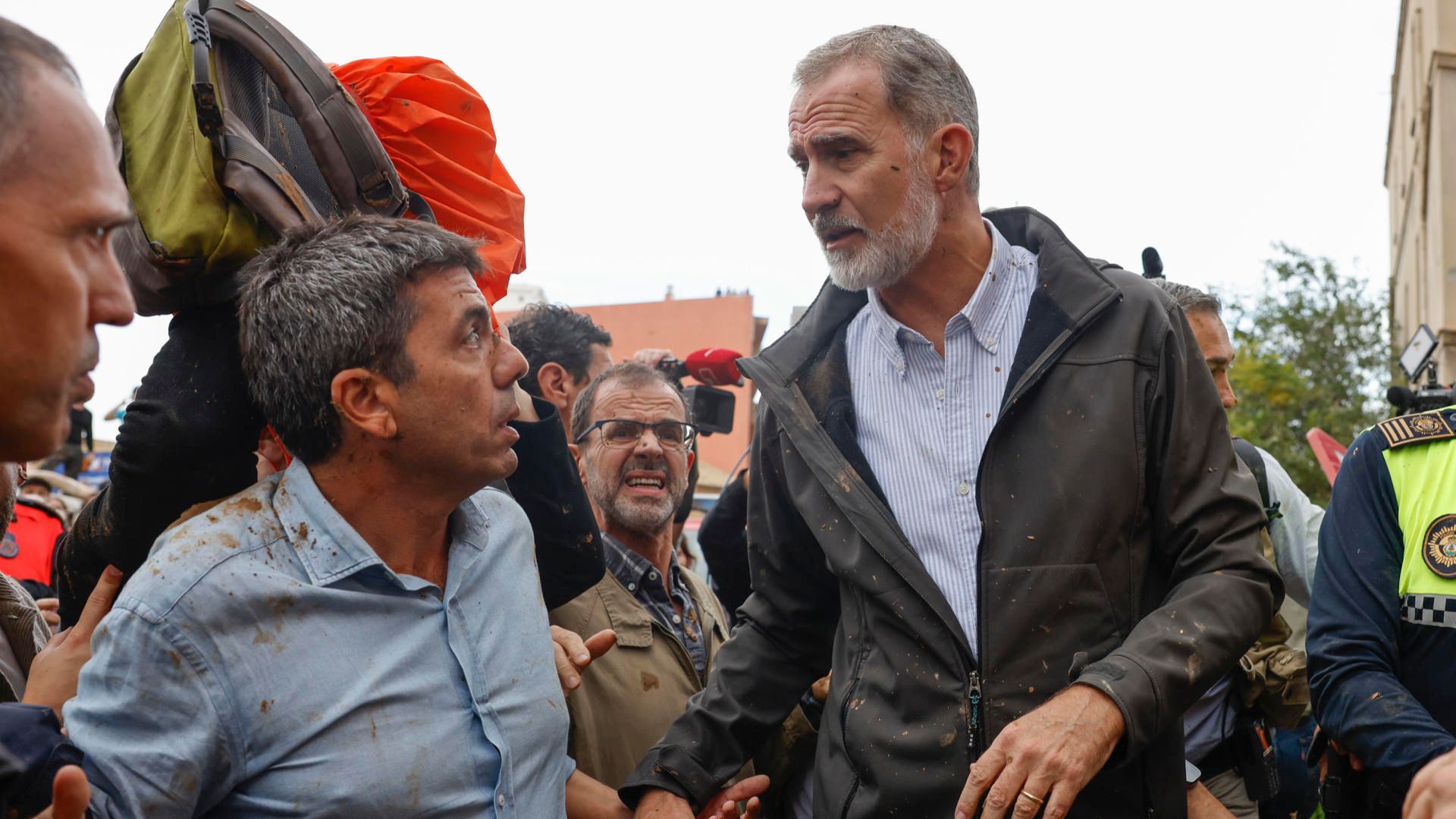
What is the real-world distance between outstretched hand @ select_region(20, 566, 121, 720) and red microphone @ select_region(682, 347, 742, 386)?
11.5 ft

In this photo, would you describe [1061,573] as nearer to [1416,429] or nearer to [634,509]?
[1416,429]

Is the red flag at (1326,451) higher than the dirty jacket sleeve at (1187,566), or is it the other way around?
the dirty jacket sleeve at (1187,566)

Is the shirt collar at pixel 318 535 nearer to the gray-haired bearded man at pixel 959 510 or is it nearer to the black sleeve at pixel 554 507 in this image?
the black sleeve at pixel 554 507

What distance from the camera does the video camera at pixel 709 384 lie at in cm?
551

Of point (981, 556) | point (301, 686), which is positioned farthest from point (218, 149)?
point (981, 556)

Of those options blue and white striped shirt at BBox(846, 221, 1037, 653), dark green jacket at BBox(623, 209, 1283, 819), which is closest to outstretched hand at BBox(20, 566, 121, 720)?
dark green jacket at BBox(623, 209, 1283, 819)

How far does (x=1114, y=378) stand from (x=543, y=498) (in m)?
1.27

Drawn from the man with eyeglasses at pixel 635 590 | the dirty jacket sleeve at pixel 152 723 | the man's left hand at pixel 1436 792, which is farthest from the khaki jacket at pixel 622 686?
the man's left hand at pixel 1436 792

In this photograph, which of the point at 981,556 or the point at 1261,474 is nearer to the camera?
the point at 981,556

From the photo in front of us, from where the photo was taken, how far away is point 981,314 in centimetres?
274

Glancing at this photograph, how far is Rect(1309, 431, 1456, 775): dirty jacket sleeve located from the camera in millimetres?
2668

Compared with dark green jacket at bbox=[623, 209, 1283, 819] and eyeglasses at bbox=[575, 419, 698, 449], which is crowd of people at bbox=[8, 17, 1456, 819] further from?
eyeglasses at bbox=[575, 419, 698, 449]

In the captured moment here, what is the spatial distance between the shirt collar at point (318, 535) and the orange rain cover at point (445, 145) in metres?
0.62

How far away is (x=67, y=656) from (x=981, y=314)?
1936mm
